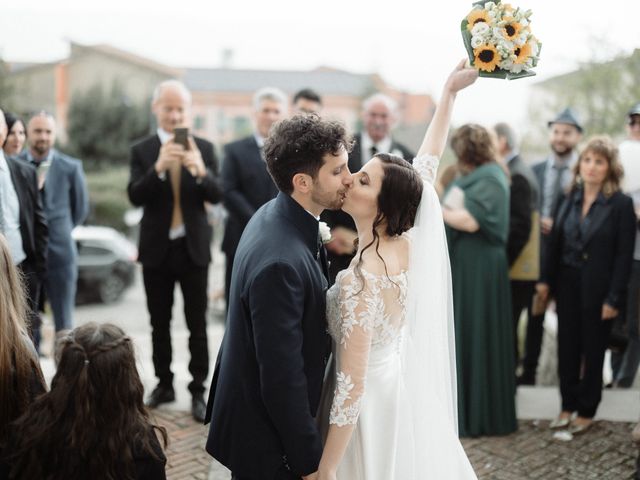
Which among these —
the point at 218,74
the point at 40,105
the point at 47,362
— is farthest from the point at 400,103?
the point at 47,362

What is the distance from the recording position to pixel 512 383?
5.37 m

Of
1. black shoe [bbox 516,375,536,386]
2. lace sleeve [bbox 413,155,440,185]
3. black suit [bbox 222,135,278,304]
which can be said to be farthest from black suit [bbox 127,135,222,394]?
black shoe [bbox 516,375,536,386]

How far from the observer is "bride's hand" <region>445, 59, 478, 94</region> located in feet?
10.7

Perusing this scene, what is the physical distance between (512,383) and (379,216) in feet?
9.77

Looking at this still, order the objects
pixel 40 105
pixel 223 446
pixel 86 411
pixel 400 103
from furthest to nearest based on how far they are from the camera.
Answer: pixel 400 103, pixel 40 105, pixel 223 446, pixel 86 411

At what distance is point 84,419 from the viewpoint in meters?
2.46

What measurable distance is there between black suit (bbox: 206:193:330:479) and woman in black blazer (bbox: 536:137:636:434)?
3008mm

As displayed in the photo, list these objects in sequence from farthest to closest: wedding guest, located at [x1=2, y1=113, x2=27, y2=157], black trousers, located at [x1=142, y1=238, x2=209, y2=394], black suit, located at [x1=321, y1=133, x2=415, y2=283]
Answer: black suit, located at [x1=321, y1=133, x2=415, y2=283] → wedding guest, located at [x1=2, y1=113, x2=27, y2=157] → black trousers, located at [x1=142, y1=238, x2=209, y2=394]

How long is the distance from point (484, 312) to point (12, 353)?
3604 millimetres

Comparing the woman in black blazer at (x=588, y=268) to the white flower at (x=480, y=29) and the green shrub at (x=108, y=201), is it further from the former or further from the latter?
the green shrub at (x=108, y=201)

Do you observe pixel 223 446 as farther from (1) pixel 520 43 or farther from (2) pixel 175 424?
(2) pixel 175 424

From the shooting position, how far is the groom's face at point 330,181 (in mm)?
2734

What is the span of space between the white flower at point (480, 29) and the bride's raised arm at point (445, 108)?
188mm

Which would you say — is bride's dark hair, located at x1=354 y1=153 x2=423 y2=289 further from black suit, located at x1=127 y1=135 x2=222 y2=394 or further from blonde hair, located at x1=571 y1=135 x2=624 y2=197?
blonde hair, located at x1=571 y1=135 x2=624 y2=197
